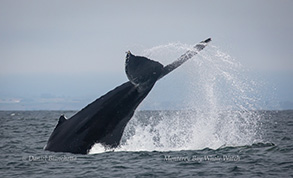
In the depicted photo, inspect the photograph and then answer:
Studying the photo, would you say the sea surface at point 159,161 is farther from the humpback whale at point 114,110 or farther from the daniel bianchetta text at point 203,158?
the humpback whale at point 114,110

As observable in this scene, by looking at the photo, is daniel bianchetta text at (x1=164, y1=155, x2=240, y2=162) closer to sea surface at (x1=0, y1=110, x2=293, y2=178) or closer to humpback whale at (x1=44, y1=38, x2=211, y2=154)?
sea surface at (x1=0, y1=110, x2=293, y2=178)

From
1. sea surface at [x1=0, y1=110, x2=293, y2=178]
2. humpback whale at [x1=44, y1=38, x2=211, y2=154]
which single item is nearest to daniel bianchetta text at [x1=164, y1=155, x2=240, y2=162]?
sea surface at [x1=0, y1=110, x2=293, y2=178]

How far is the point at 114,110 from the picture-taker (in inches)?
473

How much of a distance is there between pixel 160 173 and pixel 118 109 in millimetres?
2449

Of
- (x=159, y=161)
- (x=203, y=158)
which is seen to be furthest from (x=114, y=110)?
(x=203, y=158)

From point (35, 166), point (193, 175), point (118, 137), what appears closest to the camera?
point (193, 175)

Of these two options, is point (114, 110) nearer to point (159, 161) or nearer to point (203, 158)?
point (159, 161)

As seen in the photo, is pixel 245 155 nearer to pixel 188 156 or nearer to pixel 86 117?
pixel 188 156

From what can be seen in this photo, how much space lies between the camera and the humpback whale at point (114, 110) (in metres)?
11.8

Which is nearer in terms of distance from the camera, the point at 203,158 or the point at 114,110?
the point at 114,110

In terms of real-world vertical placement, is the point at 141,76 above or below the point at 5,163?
above

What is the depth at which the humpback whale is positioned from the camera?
464 inches

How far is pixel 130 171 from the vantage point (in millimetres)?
10820

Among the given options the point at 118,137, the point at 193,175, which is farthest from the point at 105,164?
the point at 193,175
